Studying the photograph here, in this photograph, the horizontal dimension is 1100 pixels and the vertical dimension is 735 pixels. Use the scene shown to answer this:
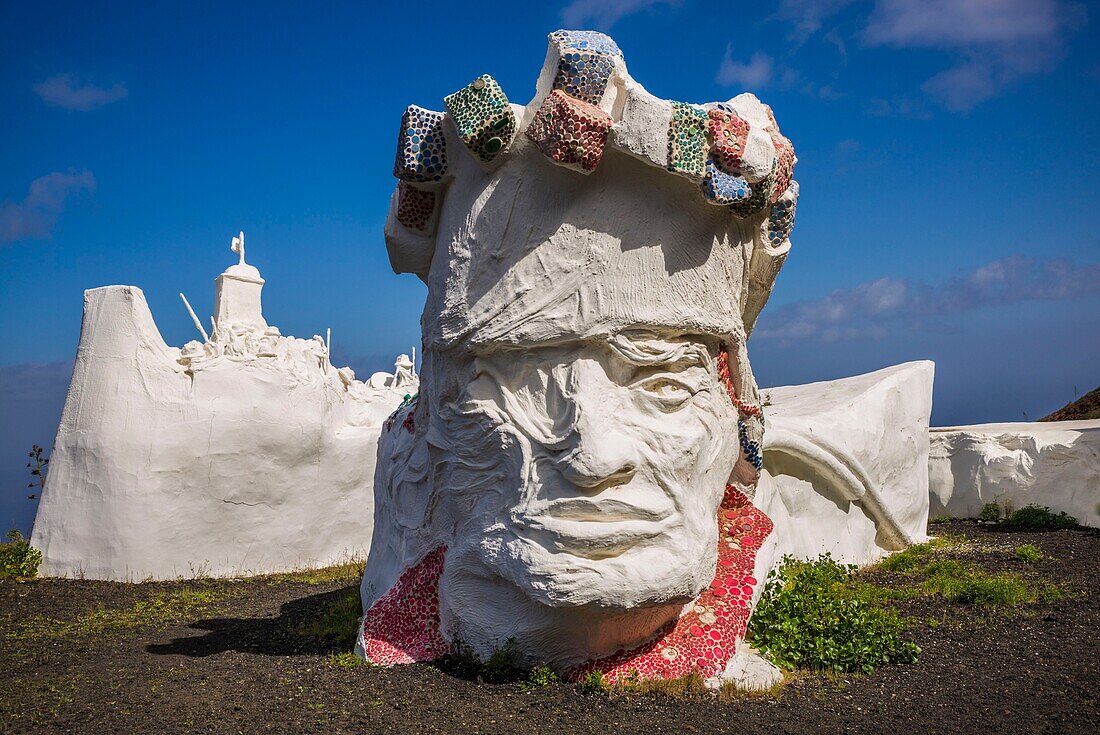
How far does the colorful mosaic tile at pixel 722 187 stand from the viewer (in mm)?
3725

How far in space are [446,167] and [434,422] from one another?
1271 mm

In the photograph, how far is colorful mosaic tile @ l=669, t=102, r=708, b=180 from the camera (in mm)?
3641

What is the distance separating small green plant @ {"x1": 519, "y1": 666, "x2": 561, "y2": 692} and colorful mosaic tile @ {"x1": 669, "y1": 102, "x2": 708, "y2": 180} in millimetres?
2269

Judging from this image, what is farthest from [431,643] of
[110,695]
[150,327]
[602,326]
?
[150,327]

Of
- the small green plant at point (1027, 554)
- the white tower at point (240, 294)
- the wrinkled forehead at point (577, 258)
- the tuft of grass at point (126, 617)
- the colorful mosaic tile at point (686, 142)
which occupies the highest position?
the white tower at point (240, 294)

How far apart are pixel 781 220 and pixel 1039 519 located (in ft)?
22.3

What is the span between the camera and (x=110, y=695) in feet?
12.0

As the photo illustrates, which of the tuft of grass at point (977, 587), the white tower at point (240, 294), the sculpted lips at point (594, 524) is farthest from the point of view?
the white tower at point (240, 294)

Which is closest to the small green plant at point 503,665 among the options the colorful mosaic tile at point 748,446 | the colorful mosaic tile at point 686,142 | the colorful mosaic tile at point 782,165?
the colorful mosaic tile at point 748,446

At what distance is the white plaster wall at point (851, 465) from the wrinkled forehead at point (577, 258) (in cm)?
254

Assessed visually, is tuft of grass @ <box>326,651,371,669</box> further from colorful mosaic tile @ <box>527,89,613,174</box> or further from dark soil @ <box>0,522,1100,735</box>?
colorful mosaic tile @ <box>527,89,613,174</box>

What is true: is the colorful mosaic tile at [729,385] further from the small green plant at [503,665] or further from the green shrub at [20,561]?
the green shrub at [20,561]

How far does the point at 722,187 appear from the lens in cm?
373

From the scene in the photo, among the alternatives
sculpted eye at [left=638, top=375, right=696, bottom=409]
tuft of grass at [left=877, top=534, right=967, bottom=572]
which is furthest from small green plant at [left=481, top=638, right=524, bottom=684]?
tuft of grass at [left=877, top=534, right=967, bottom=572]
